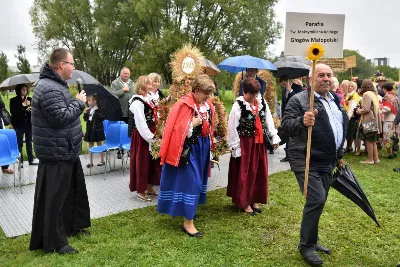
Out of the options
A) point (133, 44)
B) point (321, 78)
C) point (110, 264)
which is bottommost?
point (110, 264)

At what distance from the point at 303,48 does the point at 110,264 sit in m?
2.95

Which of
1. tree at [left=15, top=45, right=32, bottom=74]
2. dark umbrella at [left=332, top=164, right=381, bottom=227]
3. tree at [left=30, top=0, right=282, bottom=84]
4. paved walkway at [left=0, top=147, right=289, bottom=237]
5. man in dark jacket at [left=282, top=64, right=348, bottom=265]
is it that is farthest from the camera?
tree at [left=15, top=45, right=32, bottom=74]

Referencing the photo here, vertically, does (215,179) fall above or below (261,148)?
below

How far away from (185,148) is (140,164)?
1.62 meters

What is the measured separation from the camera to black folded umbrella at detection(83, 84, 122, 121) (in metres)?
8.02

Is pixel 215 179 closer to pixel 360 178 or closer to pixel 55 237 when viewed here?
pixel 360 178

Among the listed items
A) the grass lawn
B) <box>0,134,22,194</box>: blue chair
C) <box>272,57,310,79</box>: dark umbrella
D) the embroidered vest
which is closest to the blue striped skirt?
the grass lawn

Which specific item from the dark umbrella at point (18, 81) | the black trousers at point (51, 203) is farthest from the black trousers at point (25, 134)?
the black trousers at point (51, 203)

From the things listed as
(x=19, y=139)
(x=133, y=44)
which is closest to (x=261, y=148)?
(x=19, y=139)

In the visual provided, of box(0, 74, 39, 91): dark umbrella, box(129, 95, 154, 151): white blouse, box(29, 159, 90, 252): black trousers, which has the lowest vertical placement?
box(29, 159, 90, 252): black trousers

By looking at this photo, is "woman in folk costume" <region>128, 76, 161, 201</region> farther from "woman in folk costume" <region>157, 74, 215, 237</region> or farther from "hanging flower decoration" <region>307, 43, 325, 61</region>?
"hanging flower decoration" <region>307, 43, 325, 61</region>

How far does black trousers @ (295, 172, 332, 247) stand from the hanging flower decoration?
1.14 meters

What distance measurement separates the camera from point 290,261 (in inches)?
157

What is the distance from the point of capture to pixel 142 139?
19.2 ft
